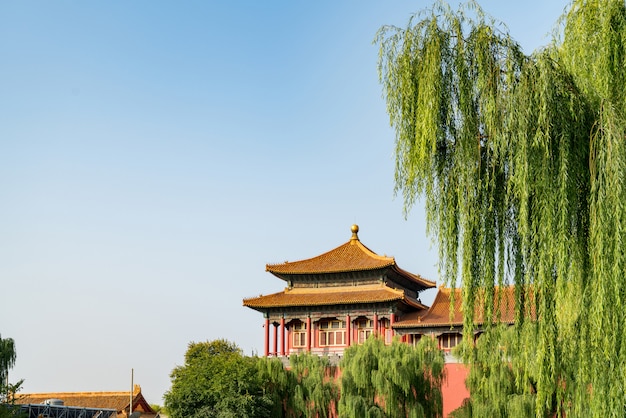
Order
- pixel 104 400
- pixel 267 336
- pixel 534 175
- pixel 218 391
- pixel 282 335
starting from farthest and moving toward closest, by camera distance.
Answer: pixel 104 400, pixel 267 336, pixel 282 335, pixel 218 391, pixel 534 175

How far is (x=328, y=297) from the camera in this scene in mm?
26469

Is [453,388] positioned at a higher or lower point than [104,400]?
higher

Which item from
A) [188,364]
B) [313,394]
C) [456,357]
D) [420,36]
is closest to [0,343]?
[188,364]

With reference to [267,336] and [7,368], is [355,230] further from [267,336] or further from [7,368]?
[7,368]

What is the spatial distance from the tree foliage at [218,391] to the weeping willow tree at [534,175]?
Answer: 463 inches

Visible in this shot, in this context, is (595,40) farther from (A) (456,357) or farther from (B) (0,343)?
(B) (0,343)

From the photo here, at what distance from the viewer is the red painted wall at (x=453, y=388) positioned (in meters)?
19.3

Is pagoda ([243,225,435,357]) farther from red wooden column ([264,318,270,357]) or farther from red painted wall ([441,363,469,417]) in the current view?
red painted wall ([441,363,469,417])

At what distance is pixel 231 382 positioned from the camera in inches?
754

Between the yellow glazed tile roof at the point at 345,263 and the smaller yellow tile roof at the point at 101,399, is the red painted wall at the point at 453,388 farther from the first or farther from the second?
the smaller yellow tile roof at the point at 101,399

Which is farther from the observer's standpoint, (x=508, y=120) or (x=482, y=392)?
(x=482, y=392)

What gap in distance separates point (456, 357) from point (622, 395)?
497 inches

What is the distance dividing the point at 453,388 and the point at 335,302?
6.92 meters

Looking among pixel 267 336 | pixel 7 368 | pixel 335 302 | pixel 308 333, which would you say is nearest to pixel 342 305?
pixel 335 302
